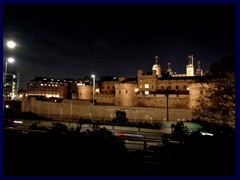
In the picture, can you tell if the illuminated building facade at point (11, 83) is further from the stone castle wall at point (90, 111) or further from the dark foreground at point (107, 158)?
the dark foreground at point (107, 158)

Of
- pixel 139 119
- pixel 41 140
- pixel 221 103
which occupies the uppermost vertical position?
pixel 221 103

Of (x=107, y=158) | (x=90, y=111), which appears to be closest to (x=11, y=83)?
(x=90, y=111)

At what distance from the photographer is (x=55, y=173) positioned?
18.9ft

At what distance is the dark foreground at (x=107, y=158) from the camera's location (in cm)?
557

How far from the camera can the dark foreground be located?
5574 mm

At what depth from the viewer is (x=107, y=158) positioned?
19.4ft

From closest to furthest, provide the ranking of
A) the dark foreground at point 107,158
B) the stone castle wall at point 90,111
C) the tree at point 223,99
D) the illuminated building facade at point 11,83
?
the dark foreground at point 107,158 < the tree at point 223,99 < the stone castle wall at point 90,111 < the illuminated building facade at point 11,83

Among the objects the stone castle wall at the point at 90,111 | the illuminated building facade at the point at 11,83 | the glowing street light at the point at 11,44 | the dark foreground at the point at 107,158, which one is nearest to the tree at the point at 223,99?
the dark foreground at the point at 107,158

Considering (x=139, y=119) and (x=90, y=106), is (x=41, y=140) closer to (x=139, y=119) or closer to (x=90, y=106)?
(x=139, y=119)

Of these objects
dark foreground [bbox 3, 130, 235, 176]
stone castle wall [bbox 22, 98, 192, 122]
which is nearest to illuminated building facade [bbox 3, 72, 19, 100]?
stone castle wall [bbox 22, 98, 192, 122]

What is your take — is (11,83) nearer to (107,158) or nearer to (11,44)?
(11,44)

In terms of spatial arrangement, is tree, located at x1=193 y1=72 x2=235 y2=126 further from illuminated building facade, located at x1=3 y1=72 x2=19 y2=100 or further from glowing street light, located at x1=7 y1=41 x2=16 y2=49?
illuminated building facade, located at x1=3 y1=72 x2=19 y2=100

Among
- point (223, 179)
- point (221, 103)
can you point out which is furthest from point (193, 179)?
point (221, 103)

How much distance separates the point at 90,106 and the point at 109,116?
4.06m
